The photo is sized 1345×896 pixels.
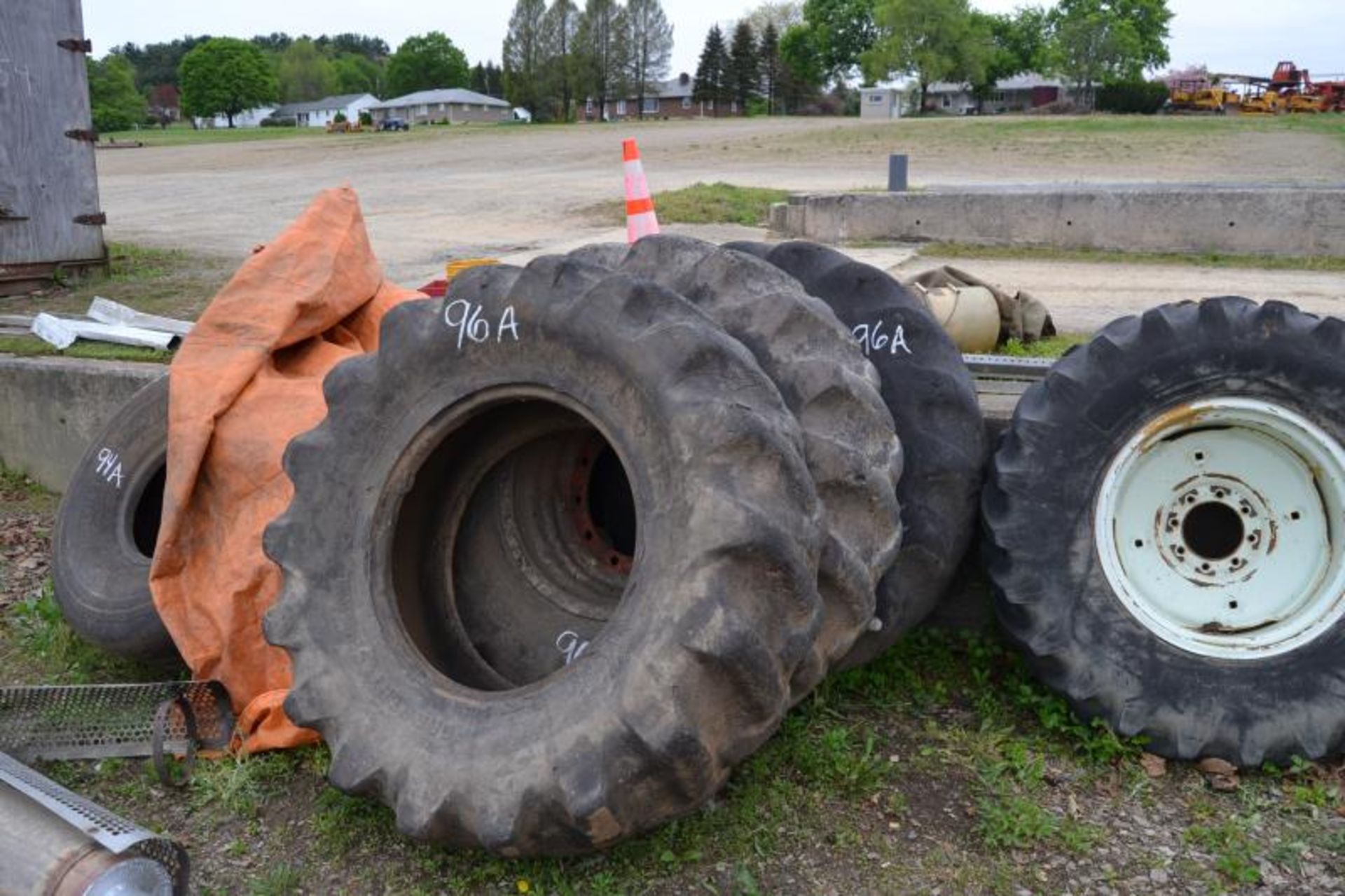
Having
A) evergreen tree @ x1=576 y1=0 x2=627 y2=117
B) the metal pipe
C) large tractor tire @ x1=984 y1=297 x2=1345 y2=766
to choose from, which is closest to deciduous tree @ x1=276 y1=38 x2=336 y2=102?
evergreen tree @ x1=576 y1=0 x2=627 y2=117

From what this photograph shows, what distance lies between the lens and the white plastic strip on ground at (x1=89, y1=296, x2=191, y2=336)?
22.5ft

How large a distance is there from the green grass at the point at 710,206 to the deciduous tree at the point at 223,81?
105 metres

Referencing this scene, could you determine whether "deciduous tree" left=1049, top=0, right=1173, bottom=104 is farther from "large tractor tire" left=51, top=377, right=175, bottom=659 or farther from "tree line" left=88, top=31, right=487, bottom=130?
"large tractor tire" left=51, top=377, right=175, bottom=659

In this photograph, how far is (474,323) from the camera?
10.8 feet

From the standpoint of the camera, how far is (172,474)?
4.16 metres

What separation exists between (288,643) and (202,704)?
75 centimetres

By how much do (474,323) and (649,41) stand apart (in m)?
113

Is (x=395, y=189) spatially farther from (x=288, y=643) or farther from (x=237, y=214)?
(x=288, y=643)

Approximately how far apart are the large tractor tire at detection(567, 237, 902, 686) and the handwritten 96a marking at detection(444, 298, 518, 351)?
0.35 meters

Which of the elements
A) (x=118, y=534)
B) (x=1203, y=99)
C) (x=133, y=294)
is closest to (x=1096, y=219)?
(x=133, y=294)

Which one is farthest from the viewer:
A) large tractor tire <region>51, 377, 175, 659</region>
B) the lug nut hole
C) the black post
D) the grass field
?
the grass field

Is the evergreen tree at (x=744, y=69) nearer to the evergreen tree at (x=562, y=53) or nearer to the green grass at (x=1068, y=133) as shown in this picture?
the evergreen tree at (x=562, y=53)

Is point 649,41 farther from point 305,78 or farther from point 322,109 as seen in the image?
point 305,78

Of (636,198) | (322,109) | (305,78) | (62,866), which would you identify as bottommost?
(62,866)
